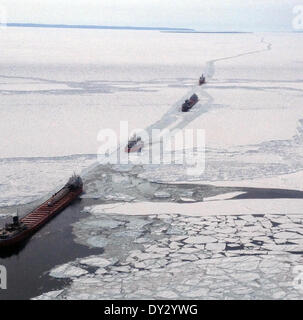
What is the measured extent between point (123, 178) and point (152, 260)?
10.2 feet

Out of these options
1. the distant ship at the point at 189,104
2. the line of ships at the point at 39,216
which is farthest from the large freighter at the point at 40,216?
the distant ship at the point at 189,104

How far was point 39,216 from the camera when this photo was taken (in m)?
6.57

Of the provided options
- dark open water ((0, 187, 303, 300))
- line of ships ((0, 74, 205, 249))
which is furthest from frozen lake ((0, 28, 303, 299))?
line of ships ((0, 74, 205, 249))

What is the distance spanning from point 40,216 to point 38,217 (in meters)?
0.05

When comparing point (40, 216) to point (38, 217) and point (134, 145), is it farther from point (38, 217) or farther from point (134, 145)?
point (134, 145)

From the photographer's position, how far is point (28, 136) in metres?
10.5

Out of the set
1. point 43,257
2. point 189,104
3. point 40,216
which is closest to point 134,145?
point 40,216

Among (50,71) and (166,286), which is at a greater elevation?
(50,71)

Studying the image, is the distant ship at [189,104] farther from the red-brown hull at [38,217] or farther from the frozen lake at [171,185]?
the red-brown hull at [38,217]

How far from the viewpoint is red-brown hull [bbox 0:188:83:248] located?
586 cm

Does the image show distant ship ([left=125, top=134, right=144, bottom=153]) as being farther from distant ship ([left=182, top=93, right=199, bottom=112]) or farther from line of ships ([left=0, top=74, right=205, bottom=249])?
distant ship ([left=182, top=93, right=199, bottom=112])
